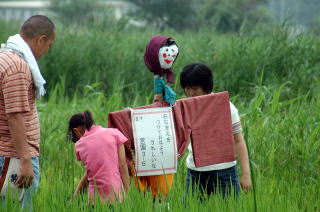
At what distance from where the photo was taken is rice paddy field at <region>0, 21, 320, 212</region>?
11.2 ft

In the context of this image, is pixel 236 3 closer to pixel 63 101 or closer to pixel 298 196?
pixel 63 101

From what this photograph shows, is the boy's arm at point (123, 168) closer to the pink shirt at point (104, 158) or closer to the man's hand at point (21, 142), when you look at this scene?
the pink shirt at point (104, 158)

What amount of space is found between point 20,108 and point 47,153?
253 cm

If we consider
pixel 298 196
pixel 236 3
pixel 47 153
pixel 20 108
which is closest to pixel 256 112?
pixel 298 196

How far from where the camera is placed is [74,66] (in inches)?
350

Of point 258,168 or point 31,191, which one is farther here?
point 258,168

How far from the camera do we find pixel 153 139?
326 centimetres

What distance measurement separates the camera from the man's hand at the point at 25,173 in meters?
3.14

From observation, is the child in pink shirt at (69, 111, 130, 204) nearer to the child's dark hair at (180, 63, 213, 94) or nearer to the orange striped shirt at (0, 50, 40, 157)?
the orange striped shirt at (0, 50, 40, 157)

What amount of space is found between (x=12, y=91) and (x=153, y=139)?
0.73 meters

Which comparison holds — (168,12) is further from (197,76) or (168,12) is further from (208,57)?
(197,76)

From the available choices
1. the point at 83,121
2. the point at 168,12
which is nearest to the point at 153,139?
the point at 83,121

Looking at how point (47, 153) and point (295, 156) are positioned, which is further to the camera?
point (47, 153)

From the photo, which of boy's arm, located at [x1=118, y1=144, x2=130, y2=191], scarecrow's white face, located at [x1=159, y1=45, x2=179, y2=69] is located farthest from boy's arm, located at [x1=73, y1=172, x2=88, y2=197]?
scarecrow's white face, located at [x1=159, y1=45, x2=179, y2=69]
